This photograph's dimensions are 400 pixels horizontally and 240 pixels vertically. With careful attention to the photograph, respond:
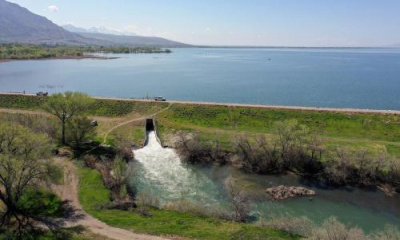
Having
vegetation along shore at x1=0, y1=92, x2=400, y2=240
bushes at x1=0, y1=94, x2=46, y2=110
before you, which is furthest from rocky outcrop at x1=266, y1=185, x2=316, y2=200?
bushes at x1=0, y1=94, x2=46, y2=110

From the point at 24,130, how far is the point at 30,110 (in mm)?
50316

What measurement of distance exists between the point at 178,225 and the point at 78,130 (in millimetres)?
34682

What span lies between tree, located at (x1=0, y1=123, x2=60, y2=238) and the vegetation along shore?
0.38ft

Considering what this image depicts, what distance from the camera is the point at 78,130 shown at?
64.3 m

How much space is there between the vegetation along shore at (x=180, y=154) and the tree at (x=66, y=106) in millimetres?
180

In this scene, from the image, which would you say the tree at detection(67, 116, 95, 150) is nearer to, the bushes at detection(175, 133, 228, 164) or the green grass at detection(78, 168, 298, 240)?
the bushes at detection(175, 133, 228, 164)

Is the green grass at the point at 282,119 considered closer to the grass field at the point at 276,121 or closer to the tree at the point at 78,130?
the grass field at the point at 276,121

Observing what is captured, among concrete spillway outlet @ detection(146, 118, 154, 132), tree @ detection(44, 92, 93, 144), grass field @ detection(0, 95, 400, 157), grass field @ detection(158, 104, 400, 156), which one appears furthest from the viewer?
concrete spillway outlet @ detection(146, 118, 154, 132)

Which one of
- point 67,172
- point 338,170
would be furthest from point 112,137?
point 338,170

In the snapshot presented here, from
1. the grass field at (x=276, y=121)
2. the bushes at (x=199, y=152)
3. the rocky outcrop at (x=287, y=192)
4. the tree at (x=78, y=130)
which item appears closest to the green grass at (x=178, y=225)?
the rocky outcrop at (x=287, y=192)

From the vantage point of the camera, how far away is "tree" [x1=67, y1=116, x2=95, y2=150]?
6412 cm

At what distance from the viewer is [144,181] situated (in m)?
54.0

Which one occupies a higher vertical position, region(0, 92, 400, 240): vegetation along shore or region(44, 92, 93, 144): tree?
region(44, 92, 93, 144): tree

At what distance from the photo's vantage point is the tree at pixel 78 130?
64.1 m
